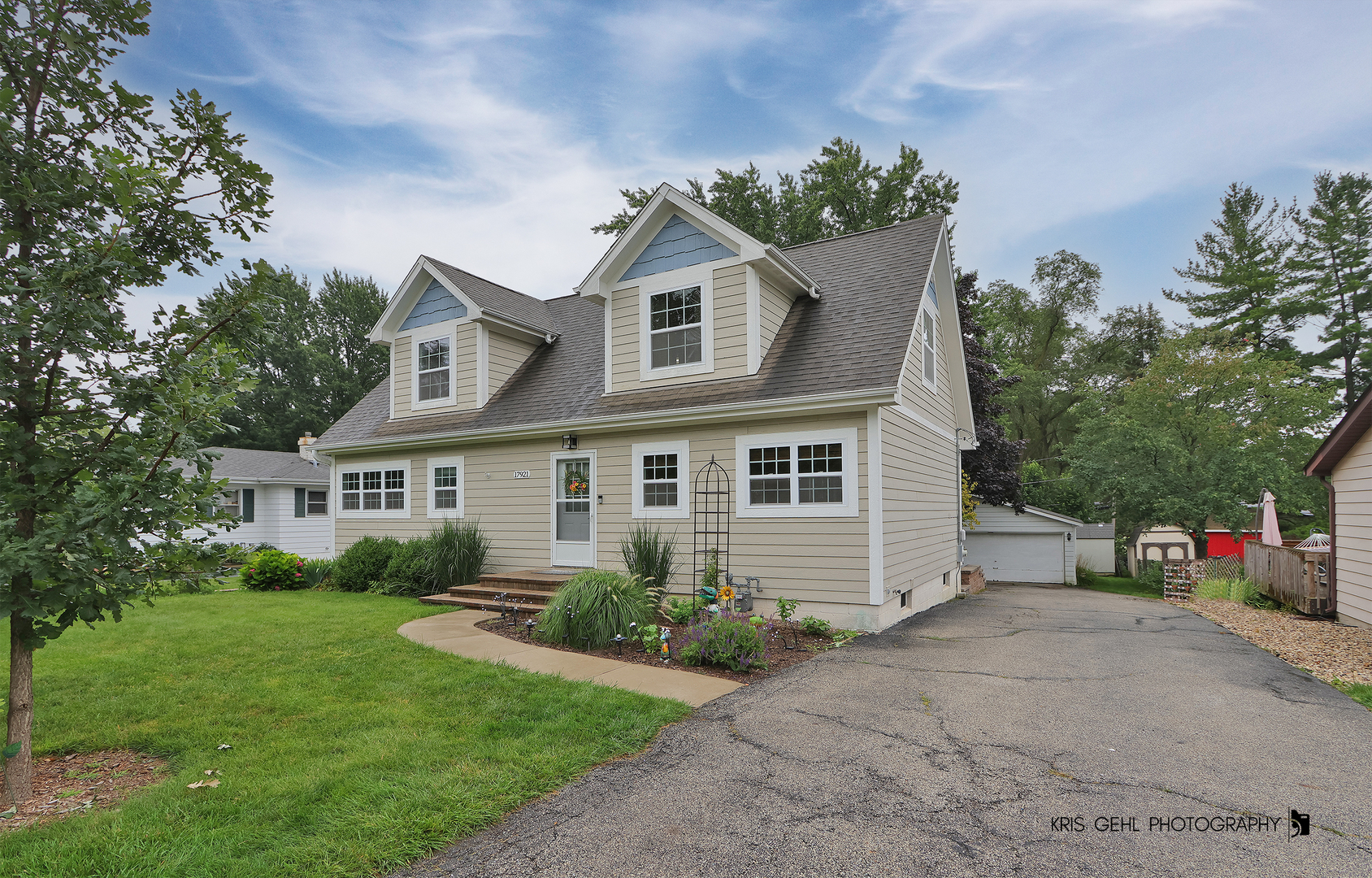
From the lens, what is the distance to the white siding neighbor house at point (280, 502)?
2050 cm

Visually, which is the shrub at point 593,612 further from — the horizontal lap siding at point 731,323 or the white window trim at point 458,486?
the white window trim at point 458,486

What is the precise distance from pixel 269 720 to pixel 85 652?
4.12m

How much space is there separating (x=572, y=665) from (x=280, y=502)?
62.5 ft

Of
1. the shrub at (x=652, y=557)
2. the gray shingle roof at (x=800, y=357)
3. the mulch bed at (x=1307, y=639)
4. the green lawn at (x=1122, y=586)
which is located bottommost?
the green lawn at (x=1122, y=586)

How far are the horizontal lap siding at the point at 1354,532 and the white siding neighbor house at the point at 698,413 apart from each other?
568 centimetres

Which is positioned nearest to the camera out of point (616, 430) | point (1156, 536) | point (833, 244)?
point (616, 430)

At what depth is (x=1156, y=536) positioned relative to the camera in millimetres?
26531

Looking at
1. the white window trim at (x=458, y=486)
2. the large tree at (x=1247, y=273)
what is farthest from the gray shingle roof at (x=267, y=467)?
the large tree at (x=1247, y=273)

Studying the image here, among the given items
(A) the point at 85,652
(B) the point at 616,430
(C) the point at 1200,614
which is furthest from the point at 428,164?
(C) the point at 1200,614

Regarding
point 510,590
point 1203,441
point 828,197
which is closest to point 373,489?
point 510,590

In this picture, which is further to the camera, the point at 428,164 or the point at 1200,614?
the point at 428,164

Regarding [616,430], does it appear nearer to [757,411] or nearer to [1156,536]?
[757,411]

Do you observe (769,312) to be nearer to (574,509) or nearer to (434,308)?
(574,509)

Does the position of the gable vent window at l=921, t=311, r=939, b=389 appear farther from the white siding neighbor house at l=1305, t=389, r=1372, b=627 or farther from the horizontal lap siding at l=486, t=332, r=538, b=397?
the horizontal lap siding at l=486, t=332, r=538, b=397
